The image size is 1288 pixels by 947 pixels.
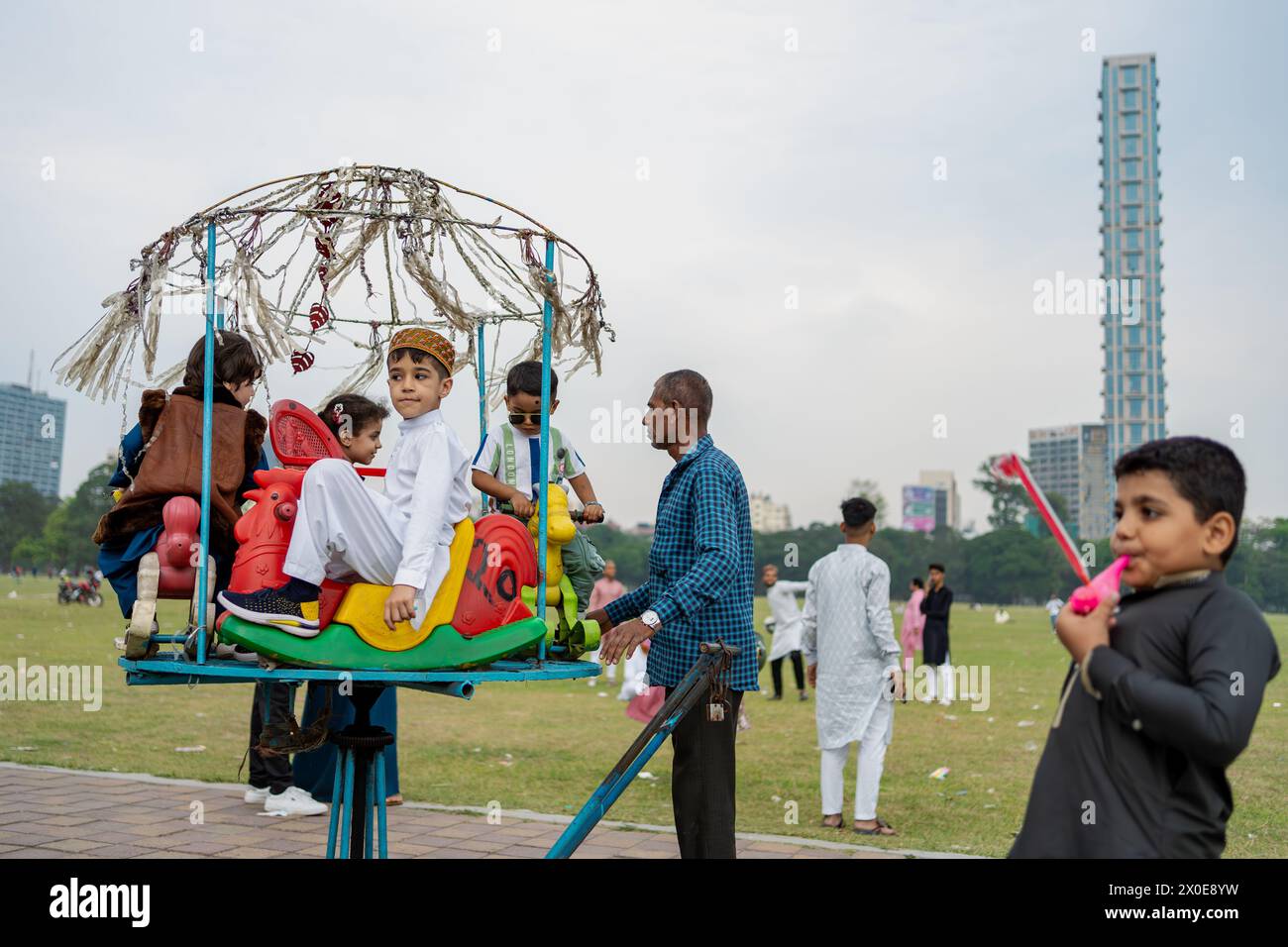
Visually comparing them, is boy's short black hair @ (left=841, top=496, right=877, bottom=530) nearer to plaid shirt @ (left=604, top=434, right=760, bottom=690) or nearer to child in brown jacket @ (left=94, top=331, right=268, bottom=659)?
plaid shirt @ (left=604, top=434, right=760, bottom=690)

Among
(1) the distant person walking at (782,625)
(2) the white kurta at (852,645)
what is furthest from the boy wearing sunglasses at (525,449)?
(1) the distant person walking at (782,625)

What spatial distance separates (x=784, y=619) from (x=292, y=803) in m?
8.87

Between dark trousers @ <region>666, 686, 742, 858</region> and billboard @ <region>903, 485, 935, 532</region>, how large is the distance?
96212 mm

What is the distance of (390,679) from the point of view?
3.55m

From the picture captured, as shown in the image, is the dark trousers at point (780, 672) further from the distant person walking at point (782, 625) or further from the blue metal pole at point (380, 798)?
the blue metal pole at point (380, 798)

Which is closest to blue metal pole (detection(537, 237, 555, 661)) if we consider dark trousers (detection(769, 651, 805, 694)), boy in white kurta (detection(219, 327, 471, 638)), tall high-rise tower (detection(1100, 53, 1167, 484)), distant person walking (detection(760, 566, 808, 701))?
boy in white kurta (detection(219, 327, 471, 638))

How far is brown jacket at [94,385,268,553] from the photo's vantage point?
13.6ft

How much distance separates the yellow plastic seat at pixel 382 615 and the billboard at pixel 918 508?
318 feet

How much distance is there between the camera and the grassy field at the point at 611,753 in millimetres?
7691

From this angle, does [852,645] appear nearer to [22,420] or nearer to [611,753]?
[611,753]
